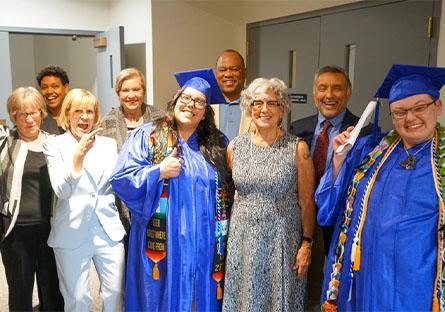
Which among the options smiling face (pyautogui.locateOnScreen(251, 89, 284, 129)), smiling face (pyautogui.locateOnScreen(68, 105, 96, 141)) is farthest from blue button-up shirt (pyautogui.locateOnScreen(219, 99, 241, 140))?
smiling face (pyautogui.locateOnScreen(68, 105, 96, 141))

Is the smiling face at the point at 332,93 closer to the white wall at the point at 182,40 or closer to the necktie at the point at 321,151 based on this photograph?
the necktie at the point at 321,151

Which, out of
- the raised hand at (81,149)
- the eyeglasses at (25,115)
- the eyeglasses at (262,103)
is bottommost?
the raised hand at (81,149)

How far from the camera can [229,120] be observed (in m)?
2.52

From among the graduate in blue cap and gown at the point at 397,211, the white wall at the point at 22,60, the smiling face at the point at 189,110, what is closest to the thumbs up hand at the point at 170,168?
the smiling face at the point at 189,110

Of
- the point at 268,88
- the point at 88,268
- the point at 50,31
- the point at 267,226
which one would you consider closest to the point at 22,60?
the point at 50,31

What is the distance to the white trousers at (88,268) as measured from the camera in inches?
76.3

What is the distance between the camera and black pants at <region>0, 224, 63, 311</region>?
80.0 inches

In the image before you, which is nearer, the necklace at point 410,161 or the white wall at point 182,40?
the necklace at point 410,161

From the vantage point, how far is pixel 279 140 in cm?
182

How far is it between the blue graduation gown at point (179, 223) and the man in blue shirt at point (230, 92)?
670 mm

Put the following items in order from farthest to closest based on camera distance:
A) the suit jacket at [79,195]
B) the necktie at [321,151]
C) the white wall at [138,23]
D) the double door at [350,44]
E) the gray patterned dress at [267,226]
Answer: the white wall at [138,23]
the double door at [350,44]
the necktie at [321,151]
the suit jacket at [79,195]
the gray patterned dress at [267,226]

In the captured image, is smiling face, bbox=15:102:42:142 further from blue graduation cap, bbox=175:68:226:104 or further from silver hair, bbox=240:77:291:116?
silver hair, bbox=240:77:291:116

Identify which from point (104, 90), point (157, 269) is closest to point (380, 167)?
point (157, 269)

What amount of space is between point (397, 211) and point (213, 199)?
0.78 m
